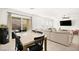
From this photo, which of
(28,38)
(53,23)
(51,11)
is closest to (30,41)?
(28,38)

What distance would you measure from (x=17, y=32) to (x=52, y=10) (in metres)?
0.66

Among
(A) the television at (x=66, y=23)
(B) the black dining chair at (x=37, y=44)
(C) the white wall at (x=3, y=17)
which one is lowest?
(B) the black dining chair at (x=37, y=44)

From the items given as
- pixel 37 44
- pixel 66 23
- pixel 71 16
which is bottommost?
pixel 37 44

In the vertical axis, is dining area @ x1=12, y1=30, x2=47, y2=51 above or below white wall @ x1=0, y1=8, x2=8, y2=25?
below

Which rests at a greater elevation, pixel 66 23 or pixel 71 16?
pixel 71 16

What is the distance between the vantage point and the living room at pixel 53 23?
2.21m

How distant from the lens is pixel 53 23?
7.39ft

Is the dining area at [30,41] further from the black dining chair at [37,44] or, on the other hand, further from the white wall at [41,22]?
the white wall at [41,22]

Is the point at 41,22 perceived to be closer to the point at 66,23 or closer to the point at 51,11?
the point at 51,11

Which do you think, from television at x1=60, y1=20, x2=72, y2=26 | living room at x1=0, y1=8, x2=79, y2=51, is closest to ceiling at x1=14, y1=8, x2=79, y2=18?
living room at x1=0, y1=8, x2=79, y2=51

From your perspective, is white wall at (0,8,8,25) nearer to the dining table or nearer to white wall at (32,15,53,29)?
the dining table

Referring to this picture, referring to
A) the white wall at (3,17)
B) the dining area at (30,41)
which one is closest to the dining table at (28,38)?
the dining area at (30,41)

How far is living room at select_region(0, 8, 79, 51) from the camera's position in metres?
2.21
